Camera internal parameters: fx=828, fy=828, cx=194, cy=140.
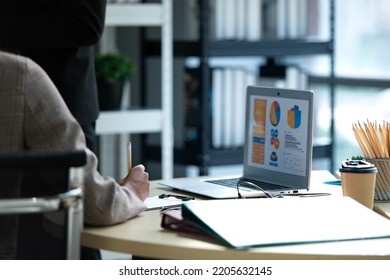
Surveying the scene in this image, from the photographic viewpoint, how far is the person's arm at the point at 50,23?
221 centimetres

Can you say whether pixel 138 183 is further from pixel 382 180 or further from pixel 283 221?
pixel 382 180

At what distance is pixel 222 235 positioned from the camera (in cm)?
140

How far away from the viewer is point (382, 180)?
5.88 ft

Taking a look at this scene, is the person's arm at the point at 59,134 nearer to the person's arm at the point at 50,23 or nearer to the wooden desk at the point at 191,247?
the wooden desk at the point at 191,247

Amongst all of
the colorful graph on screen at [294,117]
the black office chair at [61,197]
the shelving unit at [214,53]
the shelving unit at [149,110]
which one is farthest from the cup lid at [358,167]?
the shelving unit at [214,53]

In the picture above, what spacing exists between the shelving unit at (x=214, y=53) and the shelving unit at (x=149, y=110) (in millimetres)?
158

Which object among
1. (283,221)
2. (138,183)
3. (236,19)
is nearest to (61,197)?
(283,221)

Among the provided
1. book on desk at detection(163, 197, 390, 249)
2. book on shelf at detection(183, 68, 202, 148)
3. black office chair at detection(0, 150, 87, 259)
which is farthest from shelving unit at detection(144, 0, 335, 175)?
black office chair at detection(0, 150, 87, 259)

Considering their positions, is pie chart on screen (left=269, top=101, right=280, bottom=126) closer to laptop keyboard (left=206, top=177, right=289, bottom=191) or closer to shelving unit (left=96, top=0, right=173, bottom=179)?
laptop keyboard (left=206, top=177, right=289, bottom=191)

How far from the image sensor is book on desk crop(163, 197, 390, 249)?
4.62 ft

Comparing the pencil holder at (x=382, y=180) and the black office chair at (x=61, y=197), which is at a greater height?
the black office chair at (x=61, y=197)

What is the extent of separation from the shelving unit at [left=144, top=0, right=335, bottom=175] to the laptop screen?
165 centimetres

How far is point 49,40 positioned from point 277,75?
6.39 ft

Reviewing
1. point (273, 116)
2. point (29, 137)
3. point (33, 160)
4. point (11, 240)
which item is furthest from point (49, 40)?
point (33, 160)
